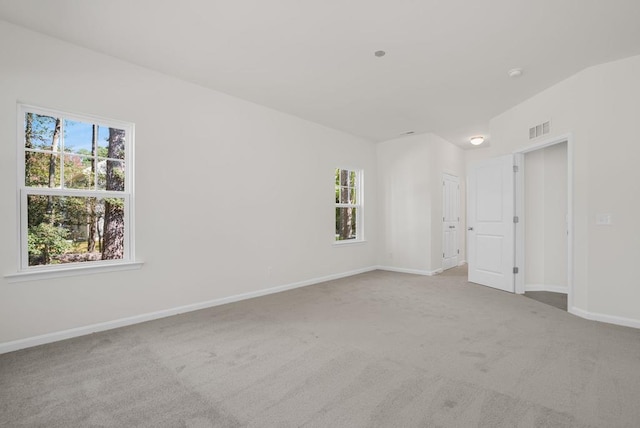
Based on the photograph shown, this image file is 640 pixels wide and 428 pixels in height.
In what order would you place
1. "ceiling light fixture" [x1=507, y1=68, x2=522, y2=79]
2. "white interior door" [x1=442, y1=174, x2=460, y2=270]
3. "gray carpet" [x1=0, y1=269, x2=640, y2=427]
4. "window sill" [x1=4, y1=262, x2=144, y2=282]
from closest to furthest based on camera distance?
1. "gray carpet" [x1=0, y1=269, x2=640, y2=427]
2. "window sill" [x1=4, y1=262, x2=144, y2=282]
3. "ceiling light fixture" [x1=507, y1=68, x2=522, y2=79]
4. "white interior door" [x1=442, y1=174, x2=460, y2=270]

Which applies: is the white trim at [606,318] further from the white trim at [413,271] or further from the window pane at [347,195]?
the window pane at [347,195]

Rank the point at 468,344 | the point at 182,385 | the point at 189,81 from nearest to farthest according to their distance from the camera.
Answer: the point at 182,385, the point at 468,344, the point at 189,81

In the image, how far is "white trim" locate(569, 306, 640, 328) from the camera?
3.31 metres

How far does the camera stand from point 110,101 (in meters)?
3.26

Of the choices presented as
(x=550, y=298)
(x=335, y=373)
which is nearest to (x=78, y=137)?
(x=335, y=373)

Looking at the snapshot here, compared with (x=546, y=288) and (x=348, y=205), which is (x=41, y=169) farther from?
(x=546, y=288)

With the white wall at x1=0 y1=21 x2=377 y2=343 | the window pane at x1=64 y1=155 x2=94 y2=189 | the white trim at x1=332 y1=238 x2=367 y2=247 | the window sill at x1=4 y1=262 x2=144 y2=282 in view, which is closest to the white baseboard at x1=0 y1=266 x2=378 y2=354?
the white wall at x1=0 y1=21 x2=377 y2=343

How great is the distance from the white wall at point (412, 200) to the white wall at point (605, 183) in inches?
101

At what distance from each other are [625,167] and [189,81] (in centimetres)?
500

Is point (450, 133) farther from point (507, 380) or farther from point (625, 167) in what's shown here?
point (507, 380)

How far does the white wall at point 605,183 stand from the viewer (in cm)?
334

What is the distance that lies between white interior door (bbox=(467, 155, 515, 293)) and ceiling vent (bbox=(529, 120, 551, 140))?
1.55ft

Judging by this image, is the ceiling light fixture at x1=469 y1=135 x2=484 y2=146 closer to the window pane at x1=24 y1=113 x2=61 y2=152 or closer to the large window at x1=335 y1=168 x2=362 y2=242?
the large window at x1=335 y1=168 x2=362 y2=242

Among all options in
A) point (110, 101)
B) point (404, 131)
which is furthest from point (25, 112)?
point (404, 131)
